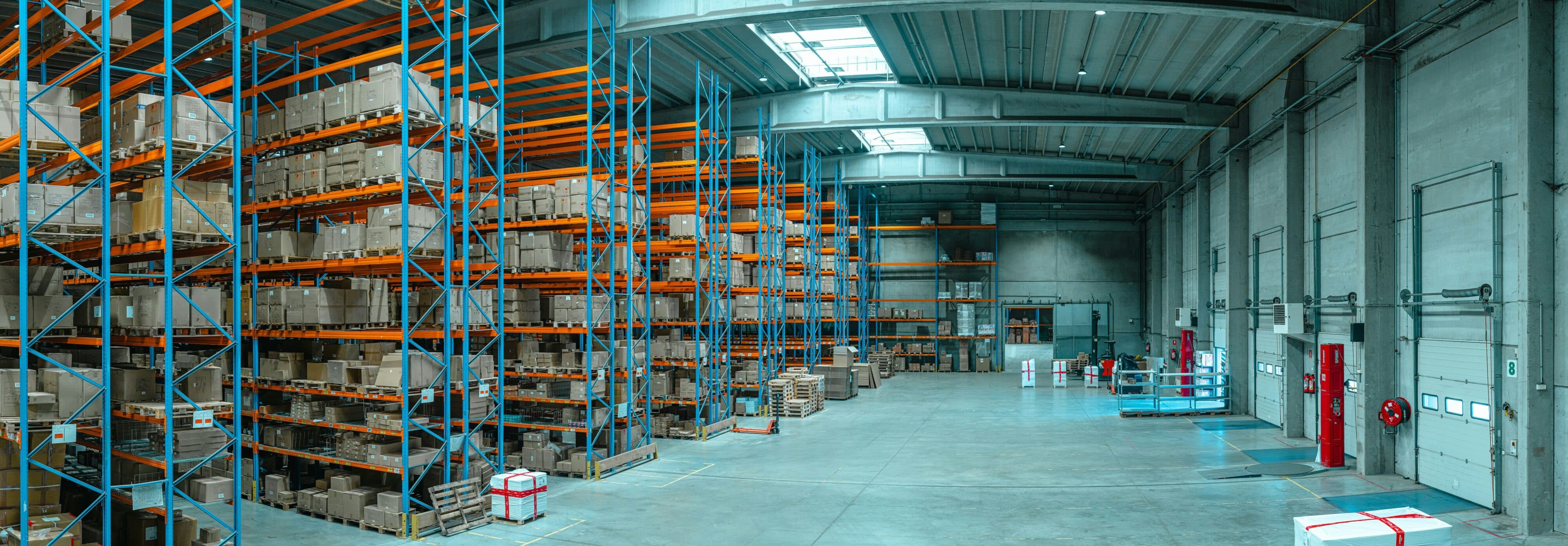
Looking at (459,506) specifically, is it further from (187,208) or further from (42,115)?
(42,115)

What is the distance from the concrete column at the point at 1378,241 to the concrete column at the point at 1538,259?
127 inches

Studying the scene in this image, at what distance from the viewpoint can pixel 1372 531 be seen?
7.03m

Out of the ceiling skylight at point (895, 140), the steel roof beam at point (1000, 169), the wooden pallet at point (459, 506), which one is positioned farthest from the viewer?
the steel roof beam at point (1000, 169)

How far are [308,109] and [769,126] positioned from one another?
38.0 ft

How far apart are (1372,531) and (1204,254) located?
19005 mm

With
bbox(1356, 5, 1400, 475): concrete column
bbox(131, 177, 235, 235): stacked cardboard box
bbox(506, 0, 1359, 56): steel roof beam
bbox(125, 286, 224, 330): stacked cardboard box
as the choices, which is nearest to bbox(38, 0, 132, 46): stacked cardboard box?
bbox(131, 177, 235, 235): stacked cardboard box

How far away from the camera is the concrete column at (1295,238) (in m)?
17.6

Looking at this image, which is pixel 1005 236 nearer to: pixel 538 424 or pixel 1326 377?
pixel 1326 377

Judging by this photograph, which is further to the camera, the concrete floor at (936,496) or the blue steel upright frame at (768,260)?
the blue steel upright frame at (768,260)

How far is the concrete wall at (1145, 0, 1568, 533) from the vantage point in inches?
396

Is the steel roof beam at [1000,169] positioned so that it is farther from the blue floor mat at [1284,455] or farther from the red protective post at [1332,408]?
the red protective post at [1332,408]

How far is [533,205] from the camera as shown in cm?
1399

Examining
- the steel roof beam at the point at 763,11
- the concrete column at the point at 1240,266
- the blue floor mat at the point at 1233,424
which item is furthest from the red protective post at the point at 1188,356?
the steel roof beam at the point at 763,11

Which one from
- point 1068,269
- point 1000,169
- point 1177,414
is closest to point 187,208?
point 1177,414
